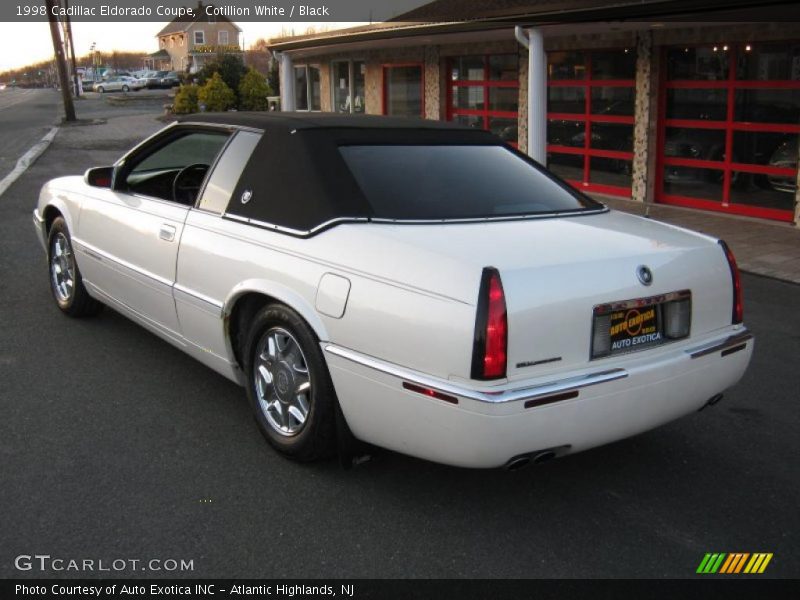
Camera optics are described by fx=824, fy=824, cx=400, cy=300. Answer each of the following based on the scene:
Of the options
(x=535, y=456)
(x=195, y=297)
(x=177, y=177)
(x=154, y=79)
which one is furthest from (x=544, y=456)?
(x=154, y=79)

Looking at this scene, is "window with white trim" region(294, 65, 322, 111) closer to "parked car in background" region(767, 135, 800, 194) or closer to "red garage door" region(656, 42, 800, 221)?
"red garage door" region(656, 42, 800, 221)

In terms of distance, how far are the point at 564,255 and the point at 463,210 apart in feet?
2.35

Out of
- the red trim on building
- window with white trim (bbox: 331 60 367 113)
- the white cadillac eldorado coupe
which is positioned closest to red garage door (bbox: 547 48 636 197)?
the red trim on building

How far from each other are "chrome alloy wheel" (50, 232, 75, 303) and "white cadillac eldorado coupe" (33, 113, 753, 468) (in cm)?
137

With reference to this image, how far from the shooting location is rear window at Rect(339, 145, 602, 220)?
3818mm

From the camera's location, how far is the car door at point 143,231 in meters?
4.55

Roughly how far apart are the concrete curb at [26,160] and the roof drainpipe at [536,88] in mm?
8587

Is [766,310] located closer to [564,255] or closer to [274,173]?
[564,255]

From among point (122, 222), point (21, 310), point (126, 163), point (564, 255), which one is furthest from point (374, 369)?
point (21, 310)

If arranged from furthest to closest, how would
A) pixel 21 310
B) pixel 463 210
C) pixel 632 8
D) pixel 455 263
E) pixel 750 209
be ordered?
pixel 750 209
pixel 632 8
pixel 21 310
pixel 463 210
pixel 455 263

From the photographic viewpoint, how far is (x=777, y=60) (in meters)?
10.4

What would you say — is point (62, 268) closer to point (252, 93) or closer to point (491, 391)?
point (491, 391)

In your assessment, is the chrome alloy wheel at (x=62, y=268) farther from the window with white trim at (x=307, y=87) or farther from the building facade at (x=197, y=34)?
the building facade at (x=197, y=34)

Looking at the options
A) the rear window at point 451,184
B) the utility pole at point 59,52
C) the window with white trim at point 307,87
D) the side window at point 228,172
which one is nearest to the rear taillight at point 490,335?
the rear window at point 451,184
